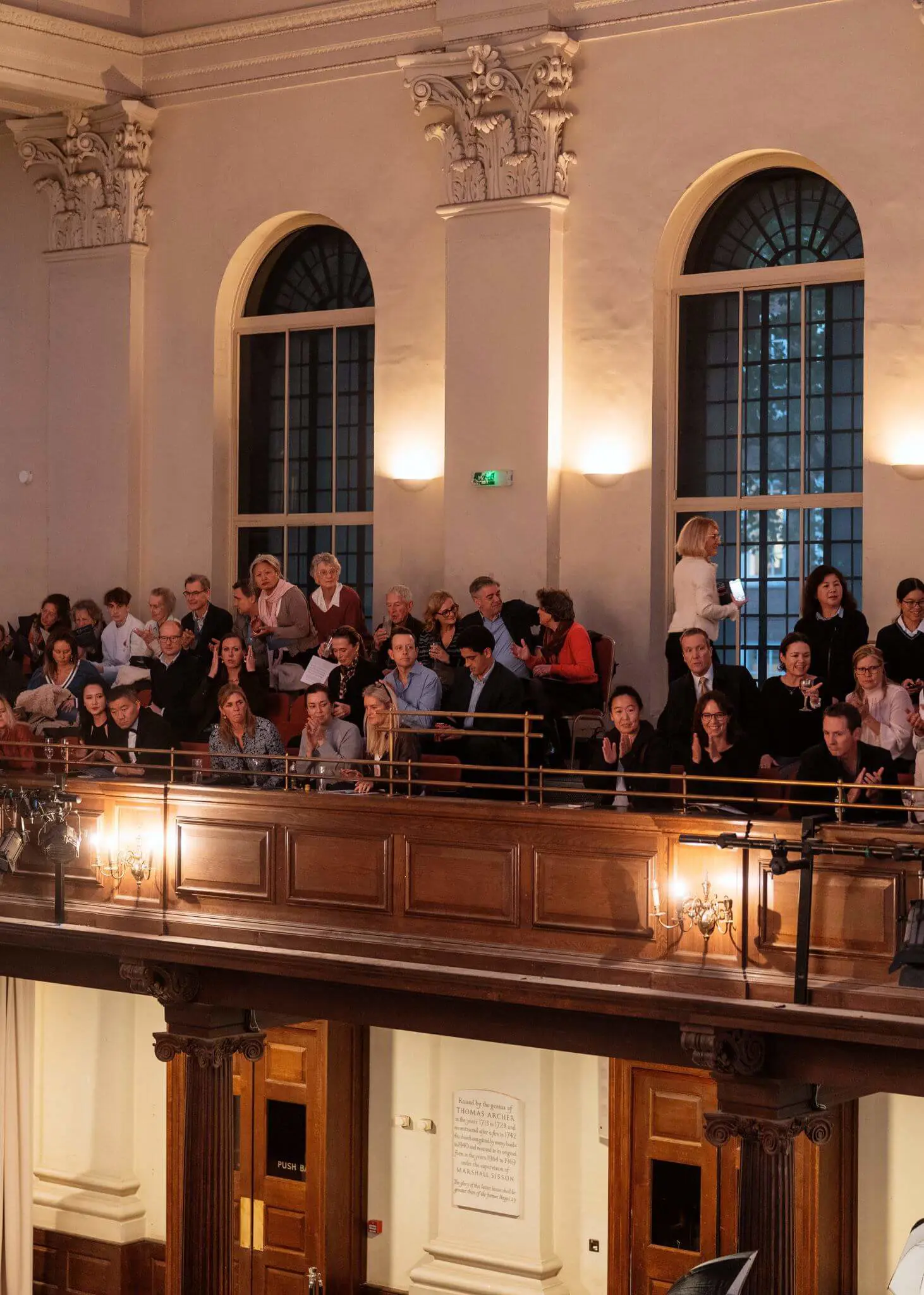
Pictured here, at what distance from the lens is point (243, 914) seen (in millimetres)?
13062

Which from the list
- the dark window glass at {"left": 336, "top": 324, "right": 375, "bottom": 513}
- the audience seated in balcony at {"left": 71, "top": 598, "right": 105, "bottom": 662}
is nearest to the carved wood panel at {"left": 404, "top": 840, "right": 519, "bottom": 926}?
the audience seated in balcony at {"left": 71, "top": 598, "right": 105, "bottom": 662}

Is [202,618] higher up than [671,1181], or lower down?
higher up

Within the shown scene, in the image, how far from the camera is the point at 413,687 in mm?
12203

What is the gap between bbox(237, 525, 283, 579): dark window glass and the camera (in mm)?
A: 16891

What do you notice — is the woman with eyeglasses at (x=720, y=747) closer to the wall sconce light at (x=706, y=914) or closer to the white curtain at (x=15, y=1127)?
the wall sconce light at (x=706, y=914)

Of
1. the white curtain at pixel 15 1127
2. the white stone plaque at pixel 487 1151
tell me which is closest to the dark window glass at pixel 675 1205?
the white stone plaque at pixel 487 1151

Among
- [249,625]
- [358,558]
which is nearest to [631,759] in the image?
[249,625]

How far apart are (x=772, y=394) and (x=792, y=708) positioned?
3.77 m

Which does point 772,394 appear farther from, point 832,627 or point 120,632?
point 120,632

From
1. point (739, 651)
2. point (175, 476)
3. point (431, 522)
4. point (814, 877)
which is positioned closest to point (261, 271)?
point (175, 476)

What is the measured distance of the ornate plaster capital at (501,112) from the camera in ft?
47.3

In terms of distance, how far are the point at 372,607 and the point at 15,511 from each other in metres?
3.85

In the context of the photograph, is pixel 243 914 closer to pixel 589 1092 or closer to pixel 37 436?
pixel 589 1092

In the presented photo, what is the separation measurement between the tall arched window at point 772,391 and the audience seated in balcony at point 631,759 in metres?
3.06
